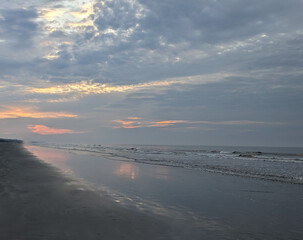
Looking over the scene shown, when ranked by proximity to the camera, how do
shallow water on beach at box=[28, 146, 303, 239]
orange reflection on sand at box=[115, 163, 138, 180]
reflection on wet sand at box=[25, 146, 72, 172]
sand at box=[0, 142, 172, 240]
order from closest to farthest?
sand at box=[0, 142, 172, 240], shallow water on beach at box=[28, 146, 303, 239], orange reflection on sand at box=[115, 163, 138, 180], reflection on wet sand at box=[25, 146, 72, 172]

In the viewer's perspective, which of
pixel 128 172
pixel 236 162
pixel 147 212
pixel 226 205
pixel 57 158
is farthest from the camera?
pixel 57 158

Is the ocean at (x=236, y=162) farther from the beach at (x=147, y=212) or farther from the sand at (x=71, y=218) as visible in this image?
the sand at (x=71, y=218)

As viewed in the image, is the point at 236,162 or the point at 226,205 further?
the point at 236,162

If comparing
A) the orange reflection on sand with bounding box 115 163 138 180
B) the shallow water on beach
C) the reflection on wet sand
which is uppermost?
the shallow water on beach

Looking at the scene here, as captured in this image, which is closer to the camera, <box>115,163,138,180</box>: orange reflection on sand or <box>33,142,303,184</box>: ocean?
<box>115,163,138,180</box>: orange reflection on sand

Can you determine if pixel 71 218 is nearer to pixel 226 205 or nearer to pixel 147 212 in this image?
pixel 147 212

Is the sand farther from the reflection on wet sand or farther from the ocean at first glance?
the ocean

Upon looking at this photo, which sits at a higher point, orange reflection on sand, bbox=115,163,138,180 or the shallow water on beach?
the shallow water on beach

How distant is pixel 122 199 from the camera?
11.0m

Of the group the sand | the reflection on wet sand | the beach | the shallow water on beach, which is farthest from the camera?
the reflection on wet sand

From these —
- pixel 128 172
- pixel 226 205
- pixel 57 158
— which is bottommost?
pixel 57 158

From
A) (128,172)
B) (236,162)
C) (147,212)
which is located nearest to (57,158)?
(128,172)

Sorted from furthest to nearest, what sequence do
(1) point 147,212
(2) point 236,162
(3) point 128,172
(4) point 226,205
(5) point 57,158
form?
(5) point 57,158, (2) point 236,162, (3) point 128,172, (4) point 226,205, (1) point 147,212

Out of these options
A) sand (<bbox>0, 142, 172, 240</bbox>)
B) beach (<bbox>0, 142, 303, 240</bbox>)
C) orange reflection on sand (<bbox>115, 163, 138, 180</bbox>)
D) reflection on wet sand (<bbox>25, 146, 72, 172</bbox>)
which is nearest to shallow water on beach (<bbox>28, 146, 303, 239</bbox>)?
beach (<bbox>0, 142, 303, 240</bbox>)
